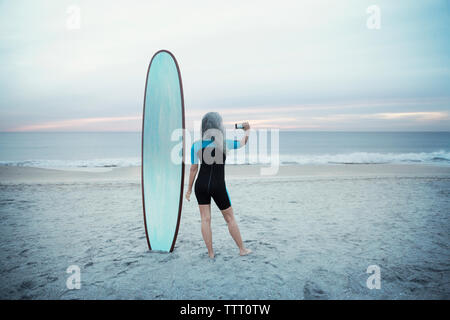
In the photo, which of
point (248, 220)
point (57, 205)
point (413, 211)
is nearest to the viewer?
point (248, 220)

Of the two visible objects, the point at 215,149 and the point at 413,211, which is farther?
the point at 413,211

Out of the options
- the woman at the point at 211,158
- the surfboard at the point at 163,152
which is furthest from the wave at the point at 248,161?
the woman at the point at 211,158

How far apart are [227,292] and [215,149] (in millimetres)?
1328

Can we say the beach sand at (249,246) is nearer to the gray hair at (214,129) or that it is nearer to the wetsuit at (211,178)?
the wetsuit at (211,178)

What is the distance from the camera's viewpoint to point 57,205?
5504 mm

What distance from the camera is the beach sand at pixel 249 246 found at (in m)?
2.40

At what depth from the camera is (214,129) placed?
8.98 ft

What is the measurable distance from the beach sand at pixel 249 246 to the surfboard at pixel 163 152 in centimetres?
34

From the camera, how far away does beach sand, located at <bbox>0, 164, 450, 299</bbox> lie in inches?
94.7

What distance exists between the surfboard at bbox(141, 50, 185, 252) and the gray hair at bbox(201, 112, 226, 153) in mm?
419

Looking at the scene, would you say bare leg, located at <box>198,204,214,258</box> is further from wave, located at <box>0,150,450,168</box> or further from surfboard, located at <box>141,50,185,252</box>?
wave, located at <box>0,150,450,168</box>

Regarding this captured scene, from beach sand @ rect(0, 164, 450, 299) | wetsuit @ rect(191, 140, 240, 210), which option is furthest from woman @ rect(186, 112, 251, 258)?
beach sand @ rect(0, 164, 450, 299)
